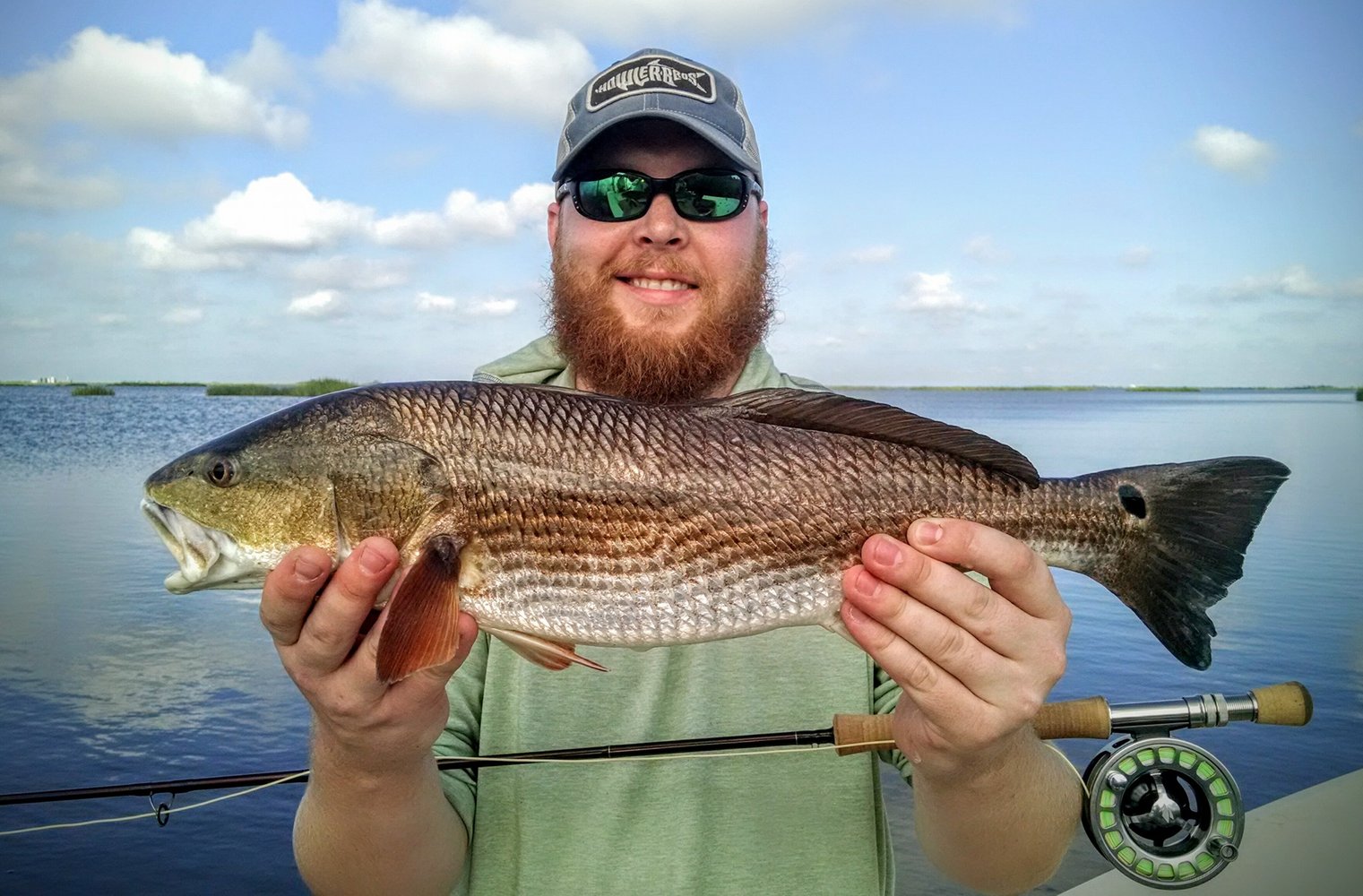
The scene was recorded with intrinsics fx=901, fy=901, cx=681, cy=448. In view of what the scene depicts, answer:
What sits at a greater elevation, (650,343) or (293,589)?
(650,343)

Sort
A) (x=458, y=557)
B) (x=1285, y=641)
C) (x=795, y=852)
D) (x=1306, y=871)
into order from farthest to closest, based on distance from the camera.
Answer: (x=1285, y=641)
(x=1306, y=871)
(x=795, y=852)
(x=458, y=557)

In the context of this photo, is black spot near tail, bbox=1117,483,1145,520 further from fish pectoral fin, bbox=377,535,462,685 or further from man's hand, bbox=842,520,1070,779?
fish pectoral fin, bbox=377,535,462,685

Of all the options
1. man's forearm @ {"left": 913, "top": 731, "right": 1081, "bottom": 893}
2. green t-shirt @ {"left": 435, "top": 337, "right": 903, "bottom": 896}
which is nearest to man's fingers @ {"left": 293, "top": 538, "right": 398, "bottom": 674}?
green t-shirt @ {"left": 435, "top": 337, "right": 903, "bottom": 896}

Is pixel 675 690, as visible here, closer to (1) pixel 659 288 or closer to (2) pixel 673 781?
(2) pixel 673 781

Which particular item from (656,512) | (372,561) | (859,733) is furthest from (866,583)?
(372,561)

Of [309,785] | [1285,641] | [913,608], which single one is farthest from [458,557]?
[1285,641]

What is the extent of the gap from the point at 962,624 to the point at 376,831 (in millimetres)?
1732

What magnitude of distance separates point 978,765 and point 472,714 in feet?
5.73

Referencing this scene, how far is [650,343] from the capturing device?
11.9ft

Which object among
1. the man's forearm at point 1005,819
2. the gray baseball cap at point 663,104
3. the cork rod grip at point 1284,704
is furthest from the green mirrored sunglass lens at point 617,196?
Result: the cork rod grip at point 1284,704

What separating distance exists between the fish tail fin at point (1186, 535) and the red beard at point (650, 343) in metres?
1.63

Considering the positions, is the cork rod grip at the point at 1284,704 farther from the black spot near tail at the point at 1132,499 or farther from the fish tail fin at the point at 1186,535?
the black spot near tail at the point at 1132,499

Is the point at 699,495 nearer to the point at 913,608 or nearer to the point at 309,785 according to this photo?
the point at 913,608

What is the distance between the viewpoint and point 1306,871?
162 inches
